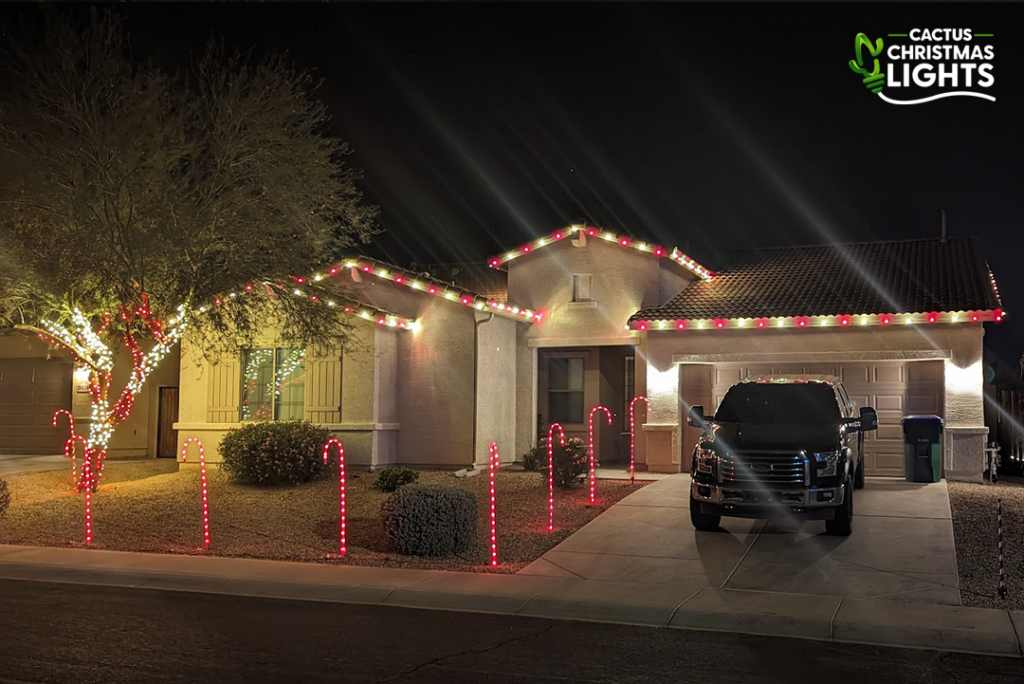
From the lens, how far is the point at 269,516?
1434 cm

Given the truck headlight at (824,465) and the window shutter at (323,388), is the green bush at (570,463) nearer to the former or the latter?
the window shutter at (323,388)

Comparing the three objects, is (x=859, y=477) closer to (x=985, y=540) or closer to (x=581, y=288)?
(x=985, y=540)

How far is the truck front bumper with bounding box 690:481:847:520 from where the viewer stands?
37.9ft

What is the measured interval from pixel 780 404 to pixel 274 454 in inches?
341

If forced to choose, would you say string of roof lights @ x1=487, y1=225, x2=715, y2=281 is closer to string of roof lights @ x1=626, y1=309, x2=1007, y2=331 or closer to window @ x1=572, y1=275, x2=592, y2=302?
window @ x1=572, y1=275, x2=592, y2=302

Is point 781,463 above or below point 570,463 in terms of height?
above

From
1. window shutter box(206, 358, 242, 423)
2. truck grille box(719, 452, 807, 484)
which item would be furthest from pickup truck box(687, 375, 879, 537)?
window shutter box(206, 358, 242, 423)

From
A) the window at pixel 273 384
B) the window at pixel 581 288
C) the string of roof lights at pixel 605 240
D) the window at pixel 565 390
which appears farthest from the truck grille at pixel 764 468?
the window at pixel 273 384

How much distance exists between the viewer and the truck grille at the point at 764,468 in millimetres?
11562

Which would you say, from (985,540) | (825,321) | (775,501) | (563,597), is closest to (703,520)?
(775,501)

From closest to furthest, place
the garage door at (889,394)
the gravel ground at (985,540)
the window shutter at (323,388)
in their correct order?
the gravel ground at (985,540), the garage door at (889,394), the window shutter at (323,388)

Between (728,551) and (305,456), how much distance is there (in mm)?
8256

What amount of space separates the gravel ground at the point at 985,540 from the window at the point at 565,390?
7.73m

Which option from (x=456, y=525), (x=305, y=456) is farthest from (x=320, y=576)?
(x=305, y=456)
